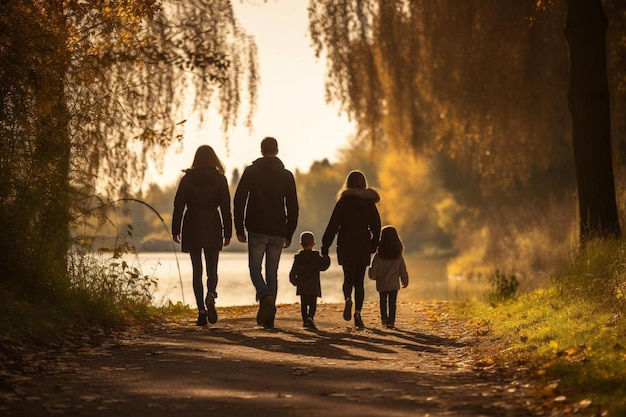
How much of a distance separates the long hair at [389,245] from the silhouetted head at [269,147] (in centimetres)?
217

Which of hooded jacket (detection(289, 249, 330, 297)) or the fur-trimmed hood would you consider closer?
hooded jacket (detection(289, 249, 330, 297))

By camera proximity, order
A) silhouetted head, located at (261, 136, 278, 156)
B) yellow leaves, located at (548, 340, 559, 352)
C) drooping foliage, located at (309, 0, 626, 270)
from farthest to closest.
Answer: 1. drooping foliage, located at (309, 0, 626, 270)
2. silhouetted head, located at (261, 136, 278, 156)
3. yellow leaves, located at (548, 340, 559, 352)

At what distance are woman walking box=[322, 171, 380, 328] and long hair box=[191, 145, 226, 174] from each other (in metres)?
1.60

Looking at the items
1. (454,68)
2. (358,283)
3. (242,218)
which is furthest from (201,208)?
(454,68)

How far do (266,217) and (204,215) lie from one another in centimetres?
75

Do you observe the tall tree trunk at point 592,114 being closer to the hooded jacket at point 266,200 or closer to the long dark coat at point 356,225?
the long dark coat at point 356,225

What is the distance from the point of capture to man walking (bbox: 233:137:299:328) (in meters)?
11.4

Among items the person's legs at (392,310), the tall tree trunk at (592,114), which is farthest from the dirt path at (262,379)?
the tall tree trunk at (592,114)

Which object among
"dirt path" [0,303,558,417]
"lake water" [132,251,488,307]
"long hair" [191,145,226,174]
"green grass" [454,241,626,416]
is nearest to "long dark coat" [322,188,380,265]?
"dirt path" [0,303,558,417]

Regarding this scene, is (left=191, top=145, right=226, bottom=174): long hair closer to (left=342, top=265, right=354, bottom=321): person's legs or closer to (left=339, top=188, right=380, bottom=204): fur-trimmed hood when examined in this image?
(left=339, top=188, right=380, bottom=204): fur-trimmed hood

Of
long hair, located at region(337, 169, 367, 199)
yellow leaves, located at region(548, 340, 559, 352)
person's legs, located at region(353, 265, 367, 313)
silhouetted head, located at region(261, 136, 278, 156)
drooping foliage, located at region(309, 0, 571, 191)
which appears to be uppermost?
drooping foliage, located at region(309, 0, 571, 191)

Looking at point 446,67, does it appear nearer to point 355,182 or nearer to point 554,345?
point 355,182

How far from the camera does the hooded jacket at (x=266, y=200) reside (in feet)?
37.5

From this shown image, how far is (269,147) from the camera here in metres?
11.8
